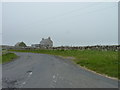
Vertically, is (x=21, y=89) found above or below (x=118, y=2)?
below

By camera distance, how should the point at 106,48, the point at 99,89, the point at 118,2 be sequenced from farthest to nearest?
1. the point at 106,48
2. the point at 118,2
3. the point at 99,89

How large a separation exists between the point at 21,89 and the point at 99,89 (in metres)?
3.51

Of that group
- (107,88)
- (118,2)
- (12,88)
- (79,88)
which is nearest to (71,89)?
(79,88)

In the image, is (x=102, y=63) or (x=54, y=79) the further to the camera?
(x=102, y=63)

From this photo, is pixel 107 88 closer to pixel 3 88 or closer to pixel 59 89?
pixel 59 89

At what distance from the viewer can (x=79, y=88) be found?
7043 millimetres

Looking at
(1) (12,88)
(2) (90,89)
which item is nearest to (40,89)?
(1) (12,88)

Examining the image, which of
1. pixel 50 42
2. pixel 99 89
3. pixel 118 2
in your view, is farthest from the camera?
pixel 50 42

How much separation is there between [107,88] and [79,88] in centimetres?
129

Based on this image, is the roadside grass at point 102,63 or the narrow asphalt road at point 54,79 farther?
the roadside grass at point 102,63

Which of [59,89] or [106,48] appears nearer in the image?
[59,89]

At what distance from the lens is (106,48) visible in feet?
149

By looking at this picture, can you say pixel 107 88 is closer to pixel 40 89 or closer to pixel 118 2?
pixel 40 89

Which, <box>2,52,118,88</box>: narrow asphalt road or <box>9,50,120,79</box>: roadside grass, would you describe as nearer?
<box>2,52,118,88</box>: narrow asphalt road
